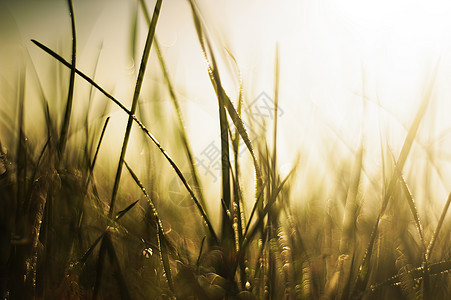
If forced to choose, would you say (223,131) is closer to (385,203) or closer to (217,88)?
(217,88)

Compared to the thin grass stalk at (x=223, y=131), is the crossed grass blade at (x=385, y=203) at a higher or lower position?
lower

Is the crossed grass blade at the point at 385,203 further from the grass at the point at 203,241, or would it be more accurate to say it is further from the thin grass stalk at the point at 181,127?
the thin grass stalk at the point at 181,127

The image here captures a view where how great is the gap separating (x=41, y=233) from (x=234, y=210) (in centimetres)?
23

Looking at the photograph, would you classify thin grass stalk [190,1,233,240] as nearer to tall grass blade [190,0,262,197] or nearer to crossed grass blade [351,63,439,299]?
tall grass blade [190,0,262,197]

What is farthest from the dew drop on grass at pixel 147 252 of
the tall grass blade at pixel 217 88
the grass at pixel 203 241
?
the tall grass blade at pixel 217 88

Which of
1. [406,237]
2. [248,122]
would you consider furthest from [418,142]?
[248,122]

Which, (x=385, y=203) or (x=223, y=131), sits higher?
(x=223, y=131)

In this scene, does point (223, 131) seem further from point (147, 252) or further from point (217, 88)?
point (147, 252)

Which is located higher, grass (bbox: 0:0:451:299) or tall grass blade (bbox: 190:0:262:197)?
tall grass blade (bbox: 190:0:262:197)

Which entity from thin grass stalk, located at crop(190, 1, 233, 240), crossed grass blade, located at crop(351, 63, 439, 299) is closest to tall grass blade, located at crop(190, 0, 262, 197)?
thin grass stalk, located at crop(190, 1, 233, 240)

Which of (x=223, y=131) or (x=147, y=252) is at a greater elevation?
(x=223, y=131)

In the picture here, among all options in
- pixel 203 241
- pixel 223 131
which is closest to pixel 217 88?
pixel 223 131

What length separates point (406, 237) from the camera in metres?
0.56

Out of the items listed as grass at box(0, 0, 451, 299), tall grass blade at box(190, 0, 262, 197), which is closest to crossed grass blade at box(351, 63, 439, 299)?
grass at box(0, 0, 451, 299)
